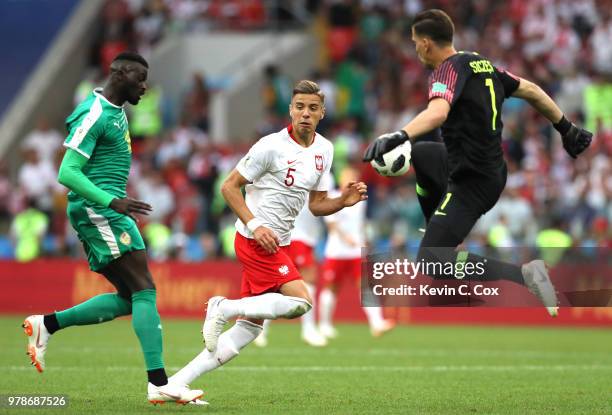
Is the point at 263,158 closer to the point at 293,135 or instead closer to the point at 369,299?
the point at 293,135

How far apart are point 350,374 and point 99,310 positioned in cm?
306

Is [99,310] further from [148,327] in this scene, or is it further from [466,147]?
[466,147]

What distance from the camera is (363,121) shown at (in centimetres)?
2450

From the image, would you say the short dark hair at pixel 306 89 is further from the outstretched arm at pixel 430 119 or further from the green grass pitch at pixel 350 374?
the green grass pitch at pixel 350 374

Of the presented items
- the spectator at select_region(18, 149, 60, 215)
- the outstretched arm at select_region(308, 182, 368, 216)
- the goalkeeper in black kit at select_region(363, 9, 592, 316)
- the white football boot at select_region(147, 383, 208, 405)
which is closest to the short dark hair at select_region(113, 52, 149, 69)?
the outstretched arm at select_region(308, 182, 368, 216)

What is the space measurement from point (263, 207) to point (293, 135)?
58 centimetres

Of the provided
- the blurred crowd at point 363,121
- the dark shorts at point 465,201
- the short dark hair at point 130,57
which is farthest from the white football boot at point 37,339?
the blurred crowd at point 363,121

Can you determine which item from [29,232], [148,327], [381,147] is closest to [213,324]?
[148,327]

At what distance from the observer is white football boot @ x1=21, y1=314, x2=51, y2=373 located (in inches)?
368

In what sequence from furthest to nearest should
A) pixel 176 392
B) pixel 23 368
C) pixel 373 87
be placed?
pixel 373 87 < pixel 23 368 < pixel 176 392

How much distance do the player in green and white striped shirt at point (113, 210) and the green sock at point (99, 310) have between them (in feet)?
0.37

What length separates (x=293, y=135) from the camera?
9.11m

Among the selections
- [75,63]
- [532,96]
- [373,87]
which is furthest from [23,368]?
[75,63]

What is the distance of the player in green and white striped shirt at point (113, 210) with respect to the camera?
28.7 feet
